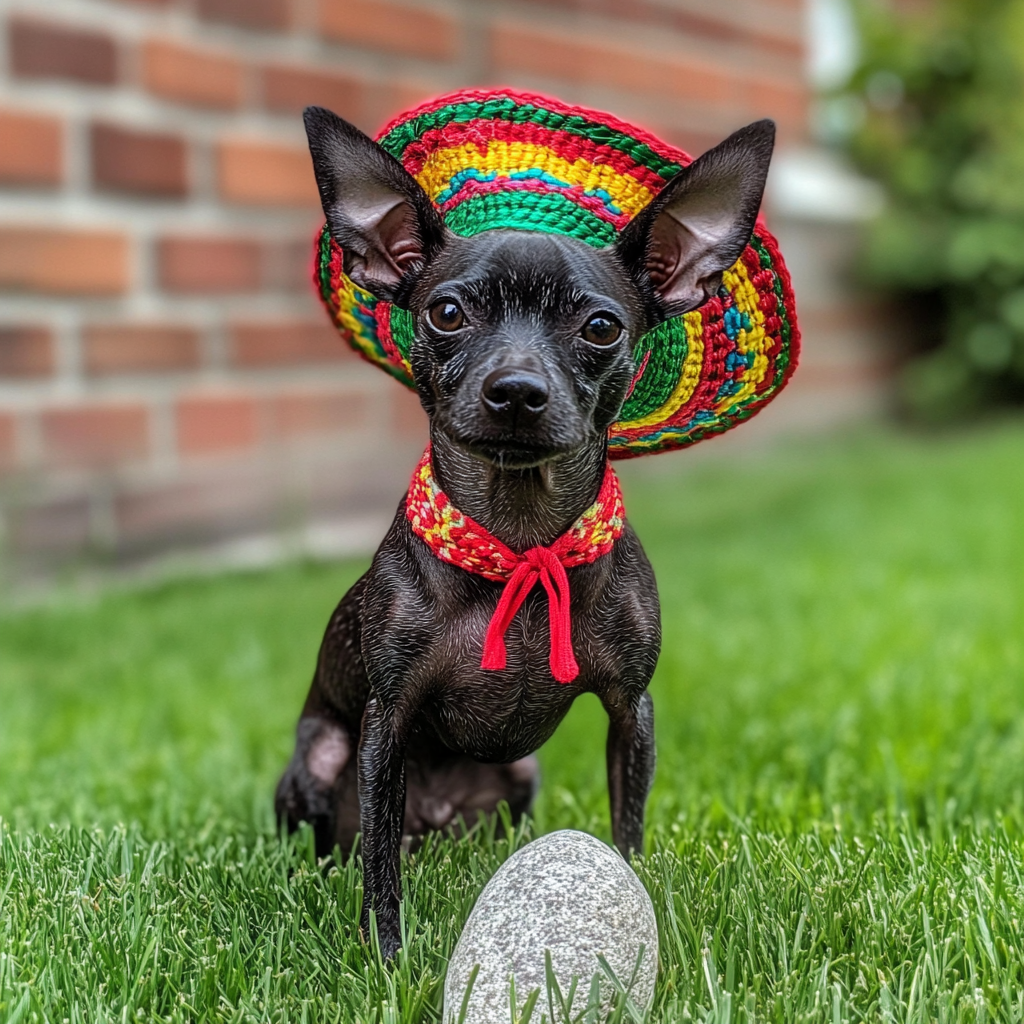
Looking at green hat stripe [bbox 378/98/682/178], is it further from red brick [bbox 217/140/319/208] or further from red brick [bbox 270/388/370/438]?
red brick [bbox 270/388/370/438]

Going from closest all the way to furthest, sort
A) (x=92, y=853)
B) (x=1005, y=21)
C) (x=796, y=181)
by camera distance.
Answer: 1. (x=92, y=853)
2. (x=796, y=181)
3. (x=1005, y=21)

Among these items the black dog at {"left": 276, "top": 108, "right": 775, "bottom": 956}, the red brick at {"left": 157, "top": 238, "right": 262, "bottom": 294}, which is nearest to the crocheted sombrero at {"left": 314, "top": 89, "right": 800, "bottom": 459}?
the black dog at {"left": 276, "top": 108, "right": 775, "bottom": 956}

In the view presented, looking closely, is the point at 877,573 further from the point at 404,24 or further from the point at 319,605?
the point at 404,24

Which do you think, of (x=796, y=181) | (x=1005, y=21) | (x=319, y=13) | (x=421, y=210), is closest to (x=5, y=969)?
(x=421, y=210)

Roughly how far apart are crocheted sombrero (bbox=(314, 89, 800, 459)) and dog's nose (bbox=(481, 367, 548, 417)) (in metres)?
0.33

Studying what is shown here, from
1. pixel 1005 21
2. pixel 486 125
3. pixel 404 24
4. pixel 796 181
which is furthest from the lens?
pixel 1005 21

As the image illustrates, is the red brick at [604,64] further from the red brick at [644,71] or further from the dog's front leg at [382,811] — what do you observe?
the dog's front leg at [382,811]

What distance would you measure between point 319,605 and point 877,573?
2.23 m

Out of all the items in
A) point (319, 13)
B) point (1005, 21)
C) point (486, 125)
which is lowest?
point (486, 125)

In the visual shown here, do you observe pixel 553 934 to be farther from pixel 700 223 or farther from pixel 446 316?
pixel 700 223

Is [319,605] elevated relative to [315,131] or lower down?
lower down

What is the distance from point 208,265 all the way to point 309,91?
37.8 inches

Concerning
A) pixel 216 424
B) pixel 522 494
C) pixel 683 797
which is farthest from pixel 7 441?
pixel 522 494

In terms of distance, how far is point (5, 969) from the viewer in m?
1.81
